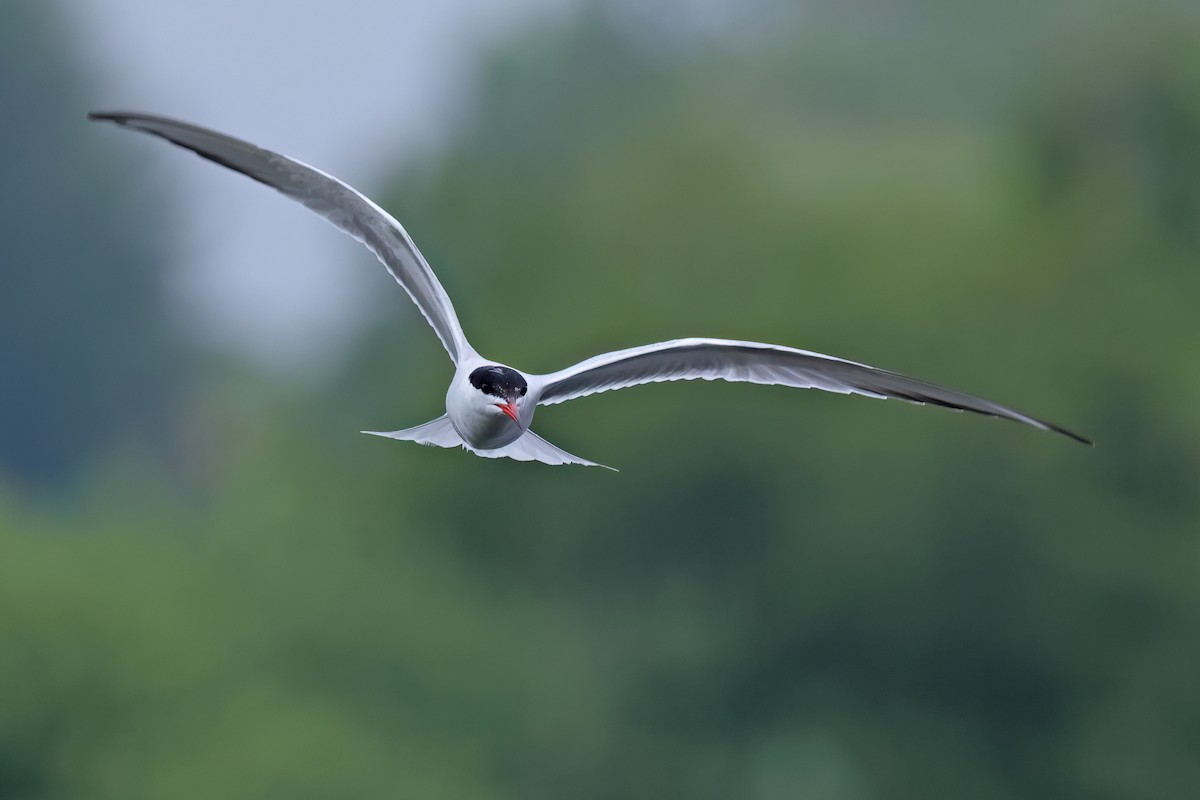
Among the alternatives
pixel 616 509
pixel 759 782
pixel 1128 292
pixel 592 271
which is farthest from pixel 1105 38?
pixel 759 782

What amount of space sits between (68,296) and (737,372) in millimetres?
44765

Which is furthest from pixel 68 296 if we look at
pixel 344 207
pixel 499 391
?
pixel 499 391

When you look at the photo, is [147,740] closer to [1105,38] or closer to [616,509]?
[616,509]

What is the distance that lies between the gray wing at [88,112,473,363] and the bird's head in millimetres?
401

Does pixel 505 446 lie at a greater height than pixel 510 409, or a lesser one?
lesser

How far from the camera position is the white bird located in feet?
25.0

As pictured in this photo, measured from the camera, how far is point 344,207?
820 centimetres

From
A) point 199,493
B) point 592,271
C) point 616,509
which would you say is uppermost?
point 592,271

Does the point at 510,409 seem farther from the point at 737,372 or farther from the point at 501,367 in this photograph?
the point at 737,372

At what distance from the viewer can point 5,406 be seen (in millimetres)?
50562

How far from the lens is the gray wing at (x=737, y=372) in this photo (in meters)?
7.92

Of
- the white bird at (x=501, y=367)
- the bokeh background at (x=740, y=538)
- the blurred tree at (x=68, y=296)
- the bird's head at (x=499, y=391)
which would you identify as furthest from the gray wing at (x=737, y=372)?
the blurred tree at (x=68, y=296)

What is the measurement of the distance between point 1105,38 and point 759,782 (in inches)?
525

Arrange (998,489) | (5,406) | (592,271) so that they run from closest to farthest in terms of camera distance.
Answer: (998,489) < (592,271) < (5,406)
